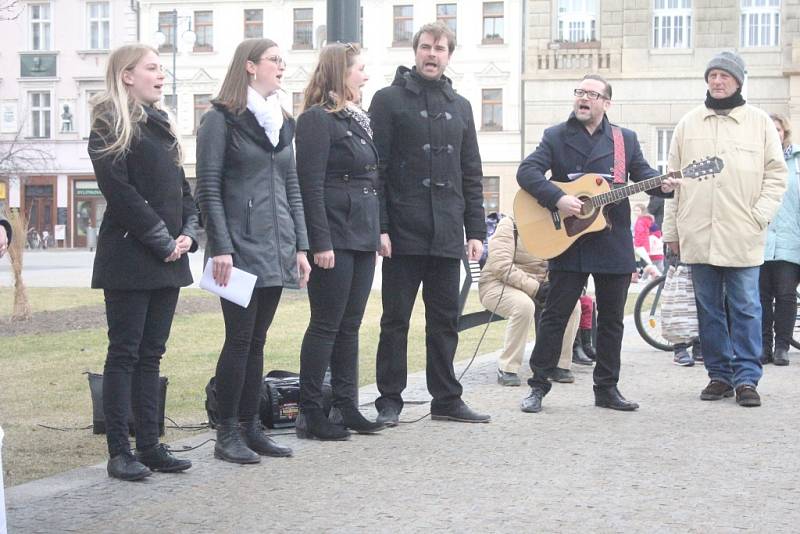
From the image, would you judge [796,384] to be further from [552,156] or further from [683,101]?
[683,101]

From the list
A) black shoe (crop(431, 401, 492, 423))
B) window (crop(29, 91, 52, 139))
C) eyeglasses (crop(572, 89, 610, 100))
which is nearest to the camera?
black shoe (crop(431, 401, 492, 423))

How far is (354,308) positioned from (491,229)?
3779 mm

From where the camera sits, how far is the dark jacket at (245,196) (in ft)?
20.9

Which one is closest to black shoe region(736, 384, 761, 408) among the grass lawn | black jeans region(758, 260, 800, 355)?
black jeans region(758, 260, 800, 355)

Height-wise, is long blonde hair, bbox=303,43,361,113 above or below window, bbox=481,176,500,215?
above

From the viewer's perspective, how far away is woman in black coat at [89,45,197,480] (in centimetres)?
600

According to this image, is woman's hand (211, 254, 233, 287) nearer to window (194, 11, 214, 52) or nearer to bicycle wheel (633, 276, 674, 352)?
bicycle wheel (633, 276, 674, 352)

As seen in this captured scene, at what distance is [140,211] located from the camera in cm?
597

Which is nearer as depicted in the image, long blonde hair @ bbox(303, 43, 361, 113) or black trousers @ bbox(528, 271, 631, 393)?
long blonde hair @ bbox(303, 43, 361, 113)

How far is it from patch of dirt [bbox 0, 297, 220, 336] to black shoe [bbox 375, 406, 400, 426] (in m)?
7.56

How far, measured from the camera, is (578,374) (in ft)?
33.5

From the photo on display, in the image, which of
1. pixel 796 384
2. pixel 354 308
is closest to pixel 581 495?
pixel 354 308

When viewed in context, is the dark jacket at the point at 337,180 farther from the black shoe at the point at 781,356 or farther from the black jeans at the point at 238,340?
the black shoe at the point at 781,356

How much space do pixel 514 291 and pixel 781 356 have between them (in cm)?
237
